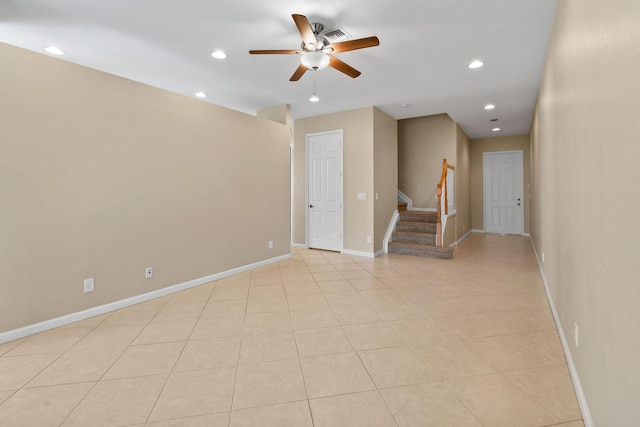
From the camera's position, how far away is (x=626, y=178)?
1.07 meters

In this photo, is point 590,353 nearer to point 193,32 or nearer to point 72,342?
point 72,342

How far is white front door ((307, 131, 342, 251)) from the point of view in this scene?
604 centimetres

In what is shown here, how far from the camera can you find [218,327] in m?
2.75

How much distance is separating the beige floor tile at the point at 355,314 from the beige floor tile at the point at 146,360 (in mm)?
1425

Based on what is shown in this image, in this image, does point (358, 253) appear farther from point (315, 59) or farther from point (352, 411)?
point (352, 411)

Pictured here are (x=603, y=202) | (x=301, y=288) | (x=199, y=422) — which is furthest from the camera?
(x=301, y=288)

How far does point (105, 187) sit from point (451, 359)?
11.7 ft

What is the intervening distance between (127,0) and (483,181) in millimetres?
9039

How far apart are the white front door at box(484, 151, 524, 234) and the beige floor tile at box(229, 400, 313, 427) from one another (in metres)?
8.75

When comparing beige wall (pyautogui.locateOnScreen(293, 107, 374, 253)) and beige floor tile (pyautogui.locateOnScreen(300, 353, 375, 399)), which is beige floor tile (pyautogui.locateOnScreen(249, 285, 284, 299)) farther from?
beige wall (pyautogui.locateOnScreen(293, 107, 374, 253))

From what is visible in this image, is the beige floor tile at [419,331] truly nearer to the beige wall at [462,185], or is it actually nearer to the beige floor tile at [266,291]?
the beige floor tile at [266,291]

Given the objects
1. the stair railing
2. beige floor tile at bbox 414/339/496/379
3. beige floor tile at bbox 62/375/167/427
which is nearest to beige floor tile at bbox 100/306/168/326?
beige floor tile at bbox 62/375/167/427

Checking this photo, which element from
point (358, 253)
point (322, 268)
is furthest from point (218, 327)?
point (358, 253)

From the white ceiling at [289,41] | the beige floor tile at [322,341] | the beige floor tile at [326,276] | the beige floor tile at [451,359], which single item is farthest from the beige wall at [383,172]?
the beige floor tile at [451,359]
